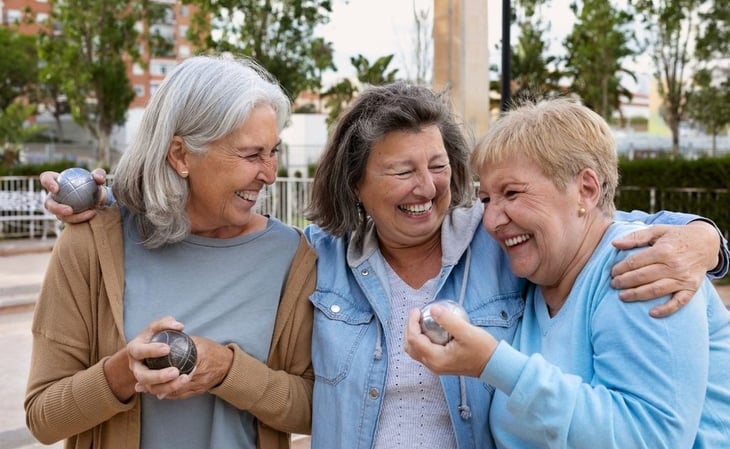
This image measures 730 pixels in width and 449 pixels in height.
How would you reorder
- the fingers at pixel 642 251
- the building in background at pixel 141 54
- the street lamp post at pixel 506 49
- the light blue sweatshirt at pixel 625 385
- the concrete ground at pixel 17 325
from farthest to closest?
the building in background at pixel 141 54 → the street lamp post at pixel 506 49 → the concrete ground at pixel 17 325 → the fingers at pixel 642 251 → the light blue sweatshirt at pixel 625 385

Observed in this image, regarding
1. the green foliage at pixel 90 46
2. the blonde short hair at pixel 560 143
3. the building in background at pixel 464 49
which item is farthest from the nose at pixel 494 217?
the green foliage at pixel 90 46

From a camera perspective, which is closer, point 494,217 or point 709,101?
point 494,217

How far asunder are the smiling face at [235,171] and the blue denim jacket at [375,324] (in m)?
0.32

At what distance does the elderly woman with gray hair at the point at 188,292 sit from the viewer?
6.77 feet

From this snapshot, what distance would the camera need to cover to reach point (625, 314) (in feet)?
5.48

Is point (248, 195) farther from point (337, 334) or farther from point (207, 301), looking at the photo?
point (337, 334)

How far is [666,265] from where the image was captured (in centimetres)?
171

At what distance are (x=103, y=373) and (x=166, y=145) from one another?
619 mm

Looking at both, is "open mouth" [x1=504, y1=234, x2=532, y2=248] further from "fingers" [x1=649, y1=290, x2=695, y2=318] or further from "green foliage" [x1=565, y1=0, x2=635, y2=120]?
"green foliage" [x1=565, y1=0, x2=635, y2=120]

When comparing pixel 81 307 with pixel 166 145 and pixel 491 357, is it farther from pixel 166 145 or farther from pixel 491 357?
pixel 491 357

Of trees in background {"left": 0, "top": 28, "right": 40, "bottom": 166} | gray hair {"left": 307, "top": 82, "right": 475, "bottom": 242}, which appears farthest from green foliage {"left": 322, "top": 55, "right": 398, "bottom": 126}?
trees in background {"left": 0, "top": 28, "right": 40, "bottom": 166}

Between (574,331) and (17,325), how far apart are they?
29.8 feet

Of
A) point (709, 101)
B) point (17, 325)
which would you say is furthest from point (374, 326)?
point (709, 101)

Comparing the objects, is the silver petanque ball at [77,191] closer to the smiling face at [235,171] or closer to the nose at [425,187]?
the smiling face at [235,171]
